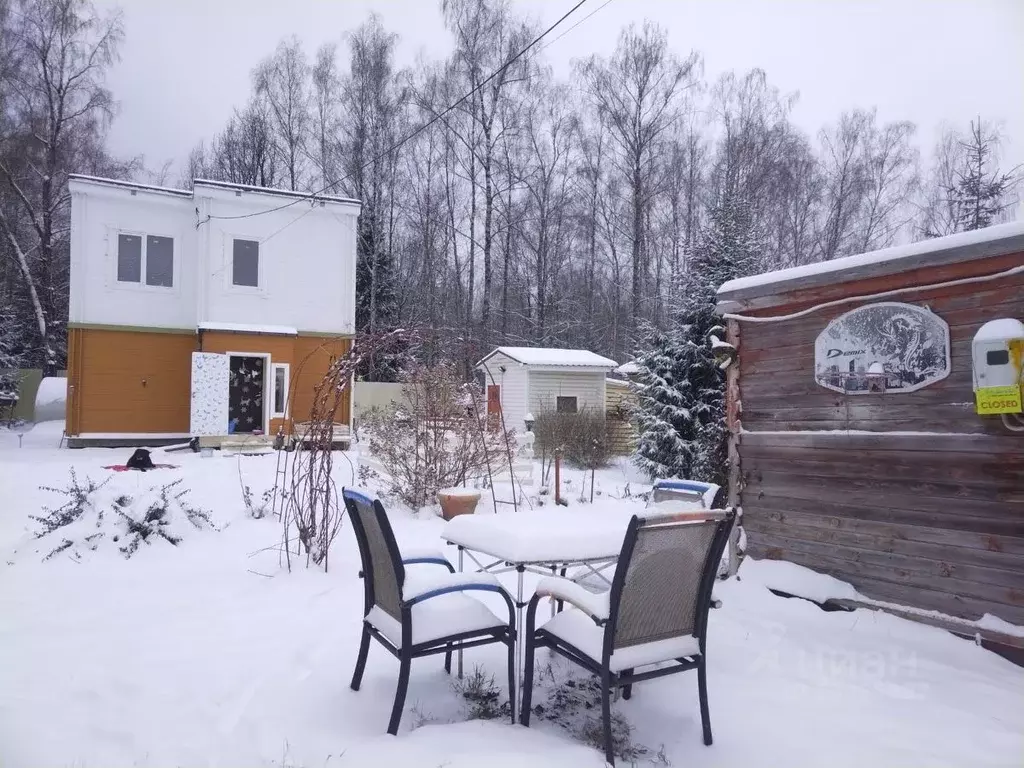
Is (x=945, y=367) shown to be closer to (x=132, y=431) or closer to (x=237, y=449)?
(x=237, y=449)

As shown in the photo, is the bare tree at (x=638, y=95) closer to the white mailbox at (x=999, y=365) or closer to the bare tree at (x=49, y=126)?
the bare tree at (x=49, y=126)

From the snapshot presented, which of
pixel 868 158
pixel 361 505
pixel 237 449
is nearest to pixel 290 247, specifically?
pixel 237 449

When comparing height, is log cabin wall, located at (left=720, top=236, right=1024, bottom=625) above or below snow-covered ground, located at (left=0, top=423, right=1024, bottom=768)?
above

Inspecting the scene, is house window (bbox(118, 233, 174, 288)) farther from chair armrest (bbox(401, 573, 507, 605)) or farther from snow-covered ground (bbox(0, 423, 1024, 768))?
chair armrest (bbox(401, 573, 507, 605))

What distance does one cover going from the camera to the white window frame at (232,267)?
1483cm

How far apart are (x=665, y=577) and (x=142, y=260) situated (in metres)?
15.5

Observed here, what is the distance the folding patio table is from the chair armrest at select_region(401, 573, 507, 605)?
14 cm

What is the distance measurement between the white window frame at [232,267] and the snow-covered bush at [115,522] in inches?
378

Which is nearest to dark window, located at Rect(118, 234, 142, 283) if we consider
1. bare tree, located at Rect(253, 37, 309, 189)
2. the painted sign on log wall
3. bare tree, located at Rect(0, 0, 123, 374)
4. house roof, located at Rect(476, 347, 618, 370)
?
bare tree, located at Rect(0, 0, 123, 374)

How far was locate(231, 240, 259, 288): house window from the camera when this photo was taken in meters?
15.0

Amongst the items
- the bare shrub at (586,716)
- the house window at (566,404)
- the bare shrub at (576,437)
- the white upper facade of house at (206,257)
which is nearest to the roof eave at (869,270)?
the bare shrub at (586,716)

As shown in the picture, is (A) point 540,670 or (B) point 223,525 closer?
(A) point 540,670

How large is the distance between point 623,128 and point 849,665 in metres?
23.4

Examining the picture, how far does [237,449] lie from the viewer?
13.9 m
